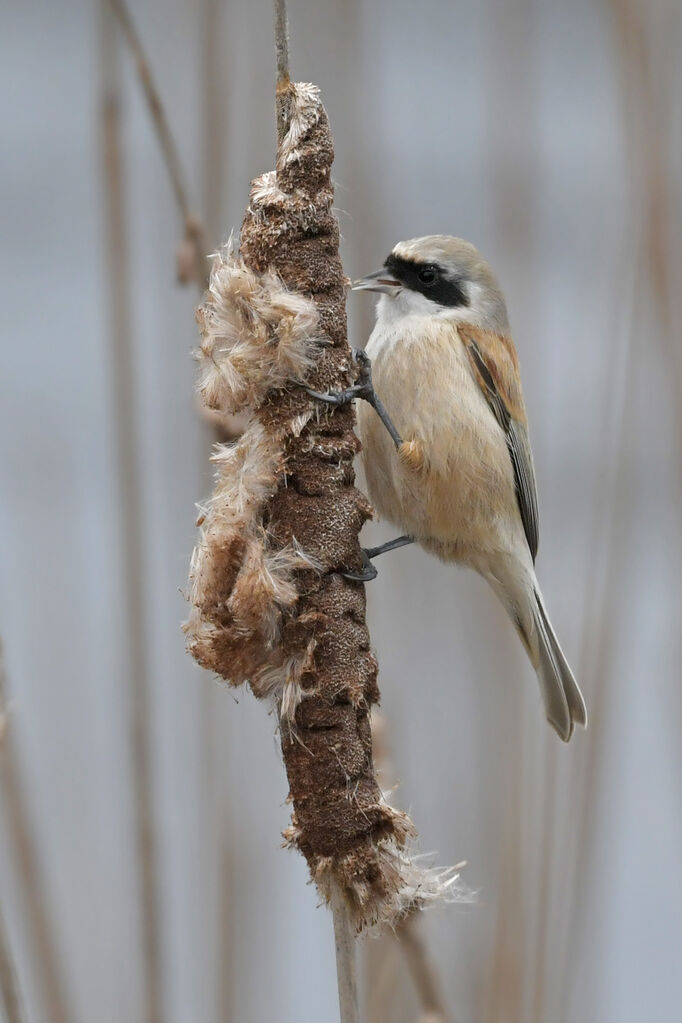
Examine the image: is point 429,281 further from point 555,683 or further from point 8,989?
point 8,989

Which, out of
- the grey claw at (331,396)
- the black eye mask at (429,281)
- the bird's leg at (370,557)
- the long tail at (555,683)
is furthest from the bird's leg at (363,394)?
the long tail at (555,683)

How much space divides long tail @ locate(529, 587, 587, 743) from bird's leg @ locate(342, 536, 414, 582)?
32cm

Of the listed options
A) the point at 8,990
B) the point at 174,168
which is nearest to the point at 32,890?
the point at 8,990

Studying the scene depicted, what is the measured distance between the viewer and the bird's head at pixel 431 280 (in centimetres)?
242

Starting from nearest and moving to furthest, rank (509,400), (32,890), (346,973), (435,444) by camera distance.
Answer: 1. (346,973)
2. (32,890)
3. (435,444)
4. (509,400)

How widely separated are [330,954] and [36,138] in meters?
3.21

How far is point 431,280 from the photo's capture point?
246 cm

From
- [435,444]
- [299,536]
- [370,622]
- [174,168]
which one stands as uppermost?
[174,168]

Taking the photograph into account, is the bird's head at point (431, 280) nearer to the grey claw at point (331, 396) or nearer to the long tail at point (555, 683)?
the long tail at point (555, 683)

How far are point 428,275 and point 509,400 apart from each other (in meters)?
0.32

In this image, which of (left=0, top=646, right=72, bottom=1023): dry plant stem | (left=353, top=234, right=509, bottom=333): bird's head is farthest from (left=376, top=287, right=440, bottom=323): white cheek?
(left=0, top=646, right=72, bottom=1023): dry plant stem

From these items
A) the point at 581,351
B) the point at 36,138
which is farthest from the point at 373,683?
the point at 36,138

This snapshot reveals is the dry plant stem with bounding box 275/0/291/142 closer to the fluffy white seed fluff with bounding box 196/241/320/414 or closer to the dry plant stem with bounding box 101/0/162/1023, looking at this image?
the fluffy white seed fluff with bounding box 196/241/320/414

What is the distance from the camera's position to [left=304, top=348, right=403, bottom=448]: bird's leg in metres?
1.51
